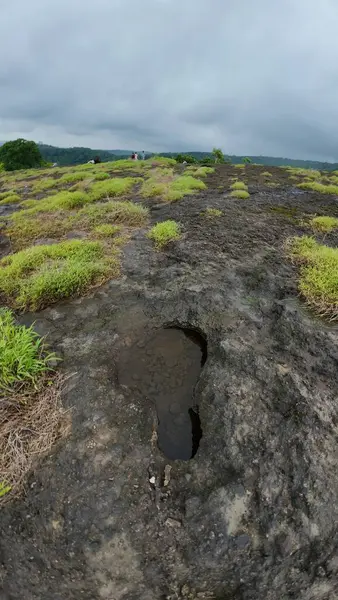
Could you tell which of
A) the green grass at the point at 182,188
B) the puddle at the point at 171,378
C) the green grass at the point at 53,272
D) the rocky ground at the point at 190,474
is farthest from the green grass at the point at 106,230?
the puddle at the point at 171,378

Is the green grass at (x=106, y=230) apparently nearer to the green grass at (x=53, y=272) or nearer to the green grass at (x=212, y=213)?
the green grass at (x=53, y=272)

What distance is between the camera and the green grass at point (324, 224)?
12094mm

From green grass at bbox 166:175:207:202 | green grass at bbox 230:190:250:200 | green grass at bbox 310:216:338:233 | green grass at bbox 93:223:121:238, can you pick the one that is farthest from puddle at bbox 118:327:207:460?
green grass at bbox 230:190:250:200

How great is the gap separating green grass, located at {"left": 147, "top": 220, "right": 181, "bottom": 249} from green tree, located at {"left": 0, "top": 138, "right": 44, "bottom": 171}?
71856mm

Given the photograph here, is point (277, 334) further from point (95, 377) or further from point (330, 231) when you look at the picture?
point (330, 231)

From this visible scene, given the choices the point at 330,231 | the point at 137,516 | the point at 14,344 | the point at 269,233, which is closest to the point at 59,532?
the point at 137,516

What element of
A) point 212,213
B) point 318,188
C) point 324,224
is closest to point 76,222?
point 212,213

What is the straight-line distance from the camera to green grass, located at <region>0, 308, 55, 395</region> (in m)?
5.70

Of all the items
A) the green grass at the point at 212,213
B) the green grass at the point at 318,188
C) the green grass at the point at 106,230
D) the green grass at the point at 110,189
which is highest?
the green grass at the point at 318,188

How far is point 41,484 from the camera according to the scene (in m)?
4.77

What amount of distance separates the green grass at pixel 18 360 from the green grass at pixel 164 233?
5.37 meters

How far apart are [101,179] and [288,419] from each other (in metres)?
19.5

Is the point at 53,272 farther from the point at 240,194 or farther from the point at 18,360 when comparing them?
the point at 240,194

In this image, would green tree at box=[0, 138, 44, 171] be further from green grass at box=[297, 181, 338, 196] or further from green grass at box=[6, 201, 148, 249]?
green grass at box=[297, 181, 338, 196]
